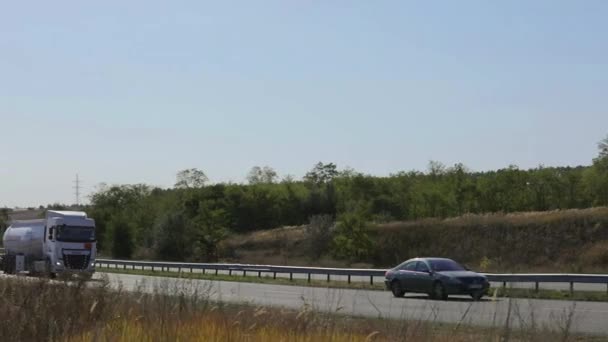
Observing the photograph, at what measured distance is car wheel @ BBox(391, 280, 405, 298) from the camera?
31953 mm

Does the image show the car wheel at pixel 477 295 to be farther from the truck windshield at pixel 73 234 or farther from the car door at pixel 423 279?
the truck windshield at pixel 73 234

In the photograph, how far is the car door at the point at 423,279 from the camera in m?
30.8

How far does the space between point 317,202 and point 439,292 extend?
92805mm

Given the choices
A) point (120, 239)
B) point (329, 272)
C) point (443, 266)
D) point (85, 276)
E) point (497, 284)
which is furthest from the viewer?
point (120, 239)

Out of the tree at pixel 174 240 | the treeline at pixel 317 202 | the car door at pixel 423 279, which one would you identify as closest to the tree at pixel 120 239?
the treeline at pixel 317 202

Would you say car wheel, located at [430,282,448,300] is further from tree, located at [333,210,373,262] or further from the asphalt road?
tree, located at [333,210,373,262]

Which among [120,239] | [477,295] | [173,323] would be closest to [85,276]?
[173,323]

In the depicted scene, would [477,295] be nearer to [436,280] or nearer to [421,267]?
Result: [436,280]

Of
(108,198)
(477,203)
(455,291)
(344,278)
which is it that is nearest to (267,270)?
(344,278)

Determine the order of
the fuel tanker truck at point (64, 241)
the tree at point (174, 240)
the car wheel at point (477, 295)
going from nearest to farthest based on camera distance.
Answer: the car wheel at point (477, 295)
the fuel tanker truck at point (64, 241)
the tree at point (174, 240)

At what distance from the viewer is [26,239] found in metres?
52.0

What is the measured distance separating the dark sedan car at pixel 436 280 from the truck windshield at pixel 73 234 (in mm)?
20821

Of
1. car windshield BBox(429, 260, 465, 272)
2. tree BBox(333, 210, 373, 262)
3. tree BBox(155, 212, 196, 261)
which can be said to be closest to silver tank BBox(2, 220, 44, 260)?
car windshield BBox(429, 260, 465, 272)

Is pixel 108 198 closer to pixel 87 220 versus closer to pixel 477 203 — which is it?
pixel 477 203
